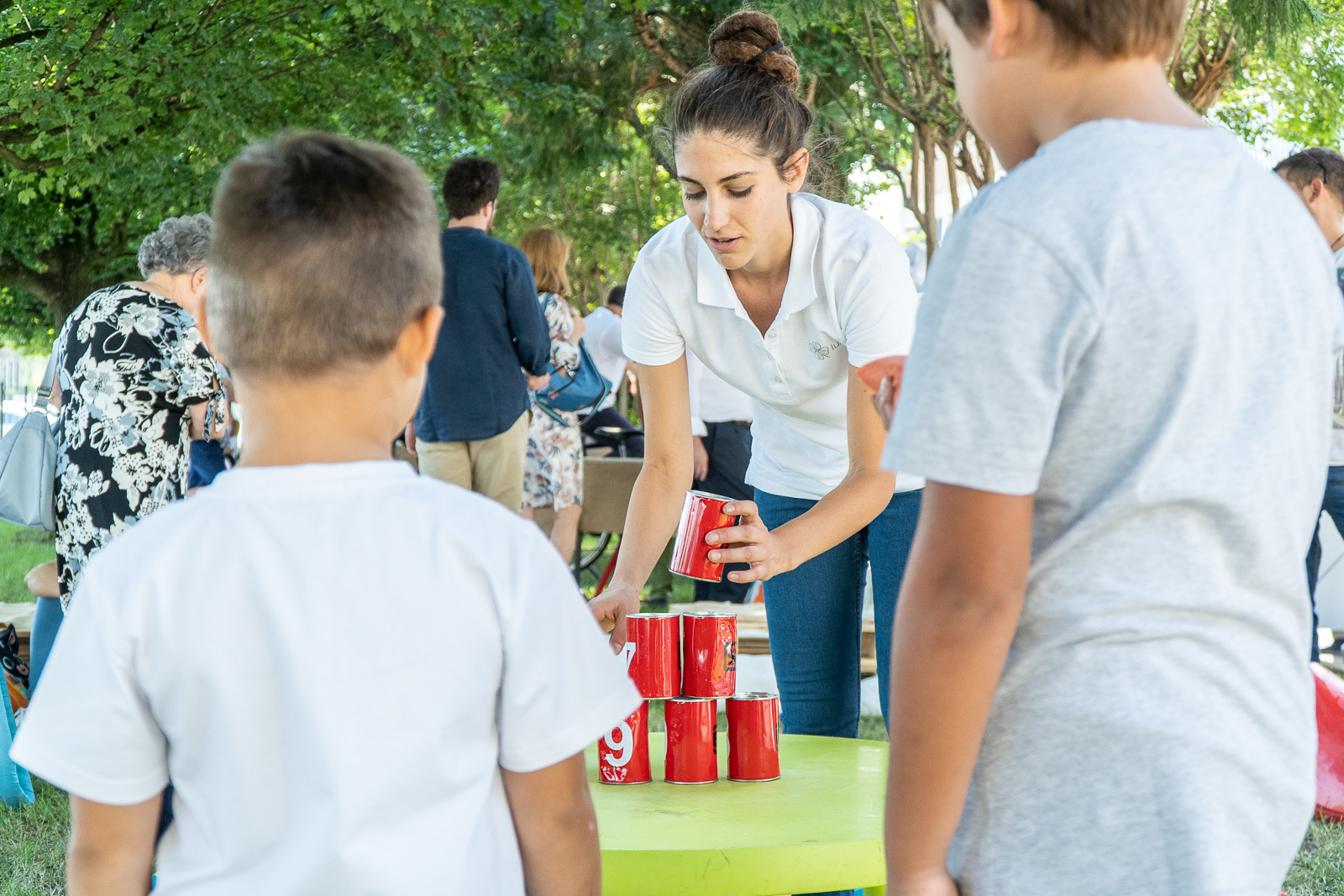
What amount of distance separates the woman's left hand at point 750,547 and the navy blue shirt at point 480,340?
10.2ft

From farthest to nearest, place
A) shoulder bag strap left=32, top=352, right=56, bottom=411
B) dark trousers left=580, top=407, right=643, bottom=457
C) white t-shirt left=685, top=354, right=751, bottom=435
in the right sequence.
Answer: dark trousers left=580, top=407, right=643, bottom=457
white t-shirt left=685, top=354, right=751, bottom=435
shoulder bag strap left=32, top=352, right=56, bottom=411

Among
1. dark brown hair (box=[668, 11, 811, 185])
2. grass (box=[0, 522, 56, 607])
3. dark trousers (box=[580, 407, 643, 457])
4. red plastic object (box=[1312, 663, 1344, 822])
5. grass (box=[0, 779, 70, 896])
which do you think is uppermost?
dark brown hair (box=[668, 11, 811, 185])

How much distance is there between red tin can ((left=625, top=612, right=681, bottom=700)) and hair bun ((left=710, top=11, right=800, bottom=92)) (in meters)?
1.10

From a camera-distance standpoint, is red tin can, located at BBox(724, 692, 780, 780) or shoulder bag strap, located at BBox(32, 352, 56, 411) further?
shoulder bag strap, located at BBox(32, 352, 56, 411)

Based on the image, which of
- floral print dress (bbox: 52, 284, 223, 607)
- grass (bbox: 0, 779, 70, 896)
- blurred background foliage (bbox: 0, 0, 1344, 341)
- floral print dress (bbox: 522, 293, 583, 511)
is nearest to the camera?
grass (bbox: 0, 779, 70, 896)

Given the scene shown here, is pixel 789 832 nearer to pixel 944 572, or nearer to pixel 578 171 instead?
pixel 944 572

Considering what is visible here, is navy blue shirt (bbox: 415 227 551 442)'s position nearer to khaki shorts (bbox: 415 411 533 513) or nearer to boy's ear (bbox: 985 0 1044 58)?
khaki shorts (bbox: 415 411 533 513)

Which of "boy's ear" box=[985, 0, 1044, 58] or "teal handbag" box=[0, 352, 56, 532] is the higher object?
"boy's ear" box=[985, 0, 1044, 58]

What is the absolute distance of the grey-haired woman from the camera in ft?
11.8

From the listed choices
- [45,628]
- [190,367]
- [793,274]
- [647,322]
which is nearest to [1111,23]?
[793,274]

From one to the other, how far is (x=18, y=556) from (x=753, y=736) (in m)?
9.35

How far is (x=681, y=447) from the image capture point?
2316 millimetres

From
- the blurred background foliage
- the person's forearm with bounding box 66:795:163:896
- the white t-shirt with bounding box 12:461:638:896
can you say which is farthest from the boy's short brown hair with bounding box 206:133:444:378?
the blurred background foliage

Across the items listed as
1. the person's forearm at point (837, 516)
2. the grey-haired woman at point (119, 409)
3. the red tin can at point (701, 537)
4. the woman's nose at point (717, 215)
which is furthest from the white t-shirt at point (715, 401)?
the red tin can at point (701, 537)
